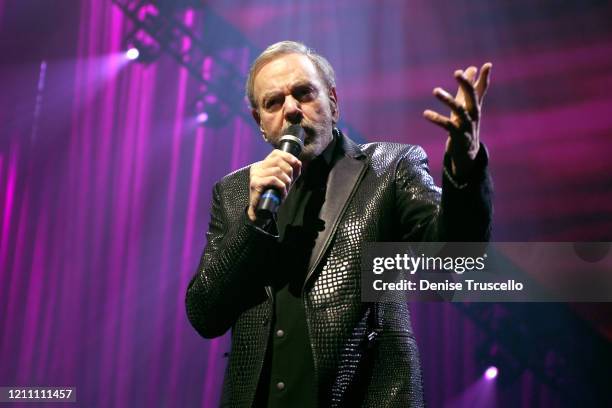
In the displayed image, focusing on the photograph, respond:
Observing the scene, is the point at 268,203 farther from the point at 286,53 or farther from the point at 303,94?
the point at 286,53

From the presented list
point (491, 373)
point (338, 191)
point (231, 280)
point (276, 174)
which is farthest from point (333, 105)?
point (491, 373)

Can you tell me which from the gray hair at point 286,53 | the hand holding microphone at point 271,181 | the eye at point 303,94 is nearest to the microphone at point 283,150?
the hand holding microphone at point 271,181

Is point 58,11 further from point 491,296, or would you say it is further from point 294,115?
point 491,296

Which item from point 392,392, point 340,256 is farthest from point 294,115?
point 392,392

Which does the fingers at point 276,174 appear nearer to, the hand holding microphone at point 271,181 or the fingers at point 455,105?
the hand holding microphone at point 271,181

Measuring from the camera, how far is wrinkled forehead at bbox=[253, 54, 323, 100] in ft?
5.27

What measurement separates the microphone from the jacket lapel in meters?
0.12

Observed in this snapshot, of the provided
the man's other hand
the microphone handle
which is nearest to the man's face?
the microphone handle

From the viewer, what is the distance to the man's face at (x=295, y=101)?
5.05 ft


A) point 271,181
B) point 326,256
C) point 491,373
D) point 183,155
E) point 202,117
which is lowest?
point 491,373

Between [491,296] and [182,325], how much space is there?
227 cm

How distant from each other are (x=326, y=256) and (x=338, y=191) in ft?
0.58

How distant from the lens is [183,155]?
12.2 ft

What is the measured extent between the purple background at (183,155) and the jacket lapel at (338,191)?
213 centimetres
